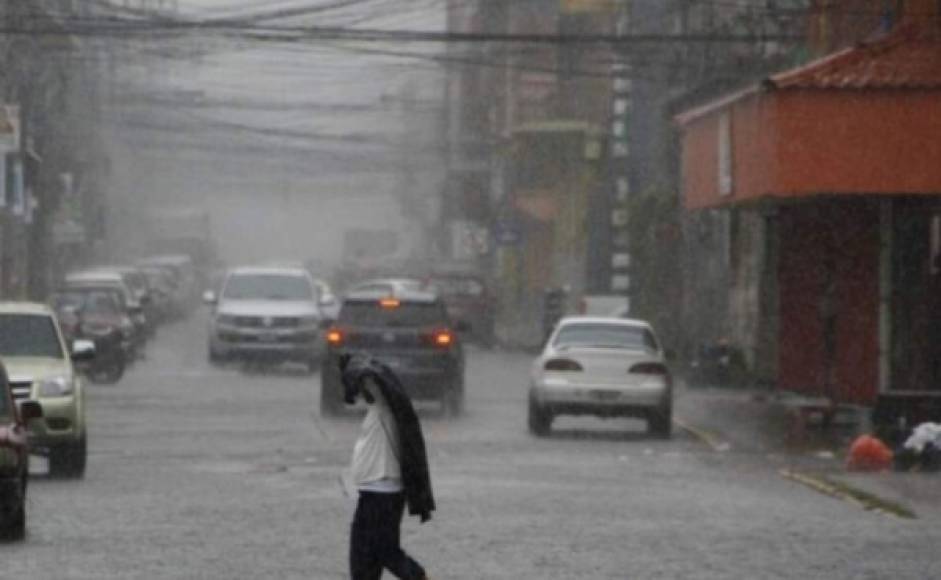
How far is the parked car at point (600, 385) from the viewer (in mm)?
37469

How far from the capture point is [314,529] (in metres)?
22.6

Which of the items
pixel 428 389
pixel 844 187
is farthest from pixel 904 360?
pixel 428 389

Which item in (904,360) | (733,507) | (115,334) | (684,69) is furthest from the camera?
(684,69)

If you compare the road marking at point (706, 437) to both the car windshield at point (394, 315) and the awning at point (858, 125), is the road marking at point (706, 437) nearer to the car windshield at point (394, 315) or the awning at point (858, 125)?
the awning at point (858, 125)

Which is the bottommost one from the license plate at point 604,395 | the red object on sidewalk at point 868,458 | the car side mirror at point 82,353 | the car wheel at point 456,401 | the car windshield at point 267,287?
the car wheel at point 456,401

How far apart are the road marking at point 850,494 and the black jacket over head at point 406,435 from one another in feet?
28.9

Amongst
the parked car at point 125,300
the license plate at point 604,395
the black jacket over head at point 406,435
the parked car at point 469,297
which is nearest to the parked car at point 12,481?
the black jacket over head at point 406,435

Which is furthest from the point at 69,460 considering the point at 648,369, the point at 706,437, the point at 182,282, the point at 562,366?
the point at 182,282

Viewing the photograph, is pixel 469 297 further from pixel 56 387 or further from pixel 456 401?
pixel 56 387

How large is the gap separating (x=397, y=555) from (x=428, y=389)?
86.3 ft

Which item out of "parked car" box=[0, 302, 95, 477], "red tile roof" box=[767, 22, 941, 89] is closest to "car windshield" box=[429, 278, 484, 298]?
"red tile roof" box=[767, 22, 941, 89]

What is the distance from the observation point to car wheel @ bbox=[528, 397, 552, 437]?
37.8 meters

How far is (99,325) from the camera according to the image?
5469cm

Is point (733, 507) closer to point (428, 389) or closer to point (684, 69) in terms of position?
point (428, 389)
